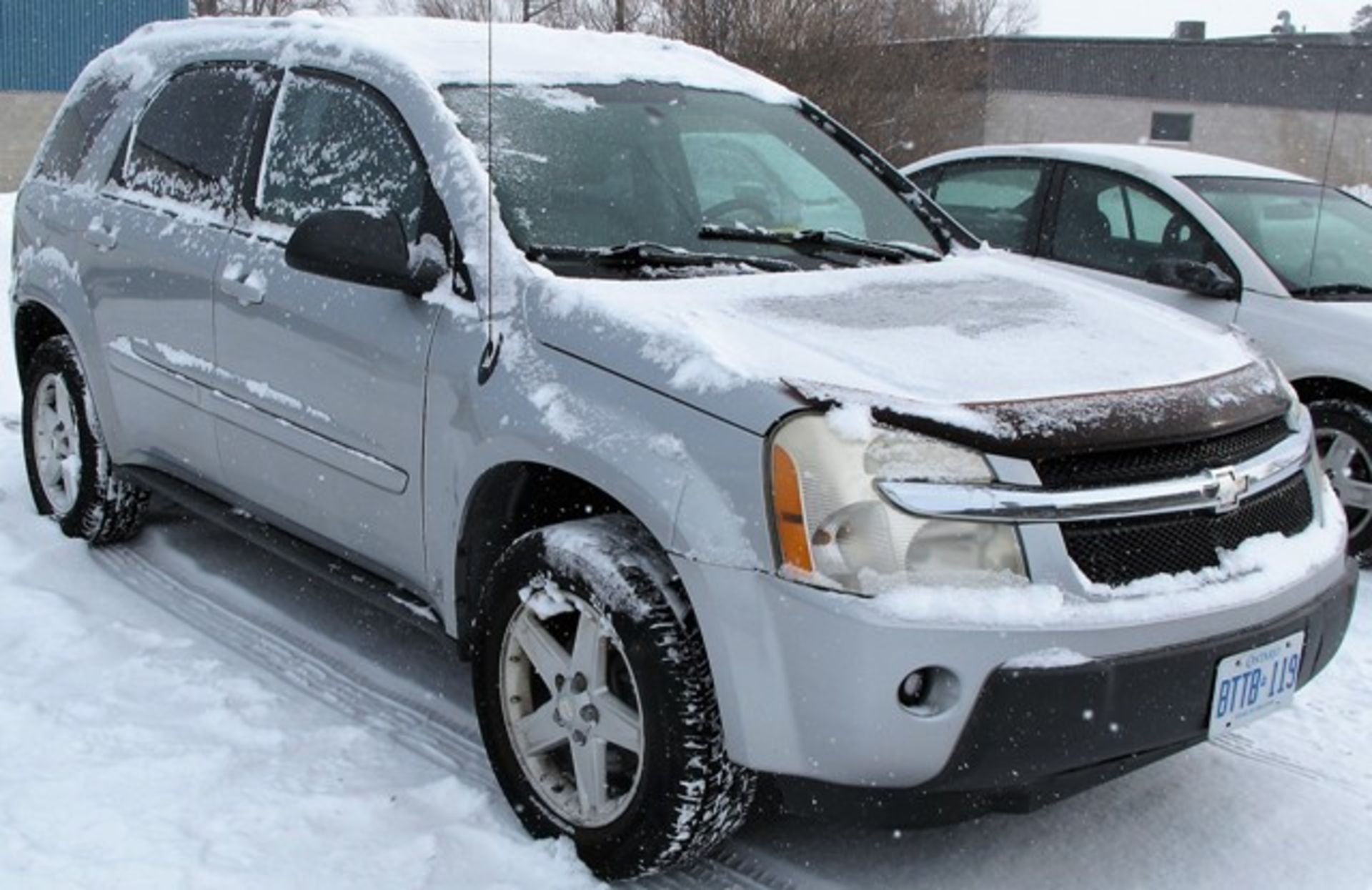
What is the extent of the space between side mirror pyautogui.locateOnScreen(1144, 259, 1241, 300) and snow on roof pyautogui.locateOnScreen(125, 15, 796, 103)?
7.02ft

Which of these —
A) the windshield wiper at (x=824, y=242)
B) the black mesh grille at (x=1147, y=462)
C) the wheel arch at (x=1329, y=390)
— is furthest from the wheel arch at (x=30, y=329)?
the wheel arch at (x=1329, y=390)

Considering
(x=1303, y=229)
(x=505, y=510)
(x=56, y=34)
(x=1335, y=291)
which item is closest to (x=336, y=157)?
(x=505, y=510)

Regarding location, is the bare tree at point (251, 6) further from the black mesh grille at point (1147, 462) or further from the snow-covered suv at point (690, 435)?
the black mesh grille at point (1147, 462)

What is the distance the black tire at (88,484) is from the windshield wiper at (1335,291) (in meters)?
4.62

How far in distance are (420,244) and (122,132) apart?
6.68 feet

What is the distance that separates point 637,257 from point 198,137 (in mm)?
1936

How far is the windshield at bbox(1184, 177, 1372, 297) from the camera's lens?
6.04 metres

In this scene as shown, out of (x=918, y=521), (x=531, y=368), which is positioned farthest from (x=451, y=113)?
(x=918, y=521)

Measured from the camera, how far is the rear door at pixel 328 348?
11.9 feet

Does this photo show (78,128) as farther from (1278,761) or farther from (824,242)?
(1278,761)

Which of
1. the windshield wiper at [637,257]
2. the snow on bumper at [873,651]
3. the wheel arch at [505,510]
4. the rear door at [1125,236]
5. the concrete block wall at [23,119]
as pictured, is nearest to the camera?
the snow on bumper at [873,651]

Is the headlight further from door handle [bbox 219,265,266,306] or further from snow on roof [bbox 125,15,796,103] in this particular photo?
door handle [bbox 219,265,266,306]

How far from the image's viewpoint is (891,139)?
78.4 feet

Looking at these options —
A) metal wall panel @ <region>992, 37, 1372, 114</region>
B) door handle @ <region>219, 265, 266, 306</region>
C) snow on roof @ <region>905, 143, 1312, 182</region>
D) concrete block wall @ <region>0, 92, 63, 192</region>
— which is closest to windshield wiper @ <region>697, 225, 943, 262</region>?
door handle @ <region>219, 265, 266, 306</region>
